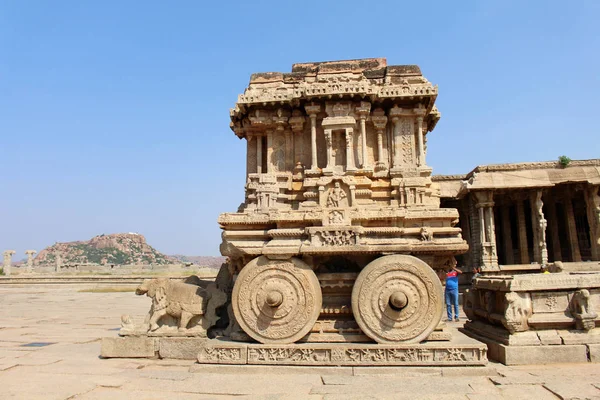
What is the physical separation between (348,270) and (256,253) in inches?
62.9

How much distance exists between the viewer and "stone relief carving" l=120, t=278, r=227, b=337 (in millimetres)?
6865

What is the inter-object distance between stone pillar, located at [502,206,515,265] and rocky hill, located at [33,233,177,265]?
102 metres

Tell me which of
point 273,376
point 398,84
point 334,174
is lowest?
point 273,376

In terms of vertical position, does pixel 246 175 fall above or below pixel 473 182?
below

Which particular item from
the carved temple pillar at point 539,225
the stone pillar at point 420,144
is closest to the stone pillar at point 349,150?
the stone pillar at point 420,144

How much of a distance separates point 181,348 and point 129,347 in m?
0.84

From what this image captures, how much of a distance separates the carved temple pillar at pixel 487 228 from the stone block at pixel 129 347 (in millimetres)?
19874

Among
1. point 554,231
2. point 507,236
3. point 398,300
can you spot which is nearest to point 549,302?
point 398,300

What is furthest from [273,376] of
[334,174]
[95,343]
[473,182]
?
[473,182]

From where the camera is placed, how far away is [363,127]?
28.2ft

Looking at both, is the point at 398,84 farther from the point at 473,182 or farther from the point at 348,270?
the point at 473,182

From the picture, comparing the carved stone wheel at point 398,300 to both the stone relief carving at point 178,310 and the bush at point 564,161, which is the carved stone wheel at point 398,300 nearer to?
the stone relief carving at point 178,310

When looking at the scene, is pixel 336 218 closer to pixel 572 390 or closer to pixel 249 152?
pixel 572 390

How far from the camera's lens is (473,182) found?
22.8 m
